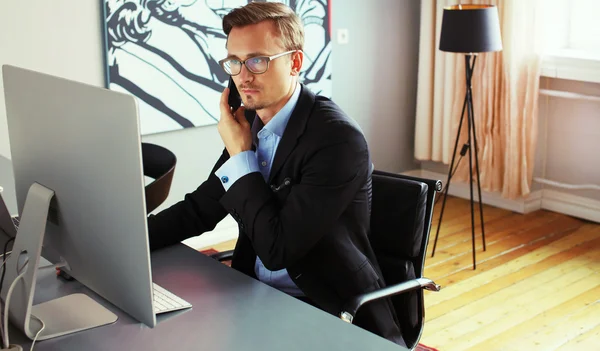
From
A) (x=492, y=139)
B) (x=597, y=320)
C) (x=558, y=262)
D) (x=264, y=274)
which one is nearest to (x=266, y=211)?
(x=264, y=274)

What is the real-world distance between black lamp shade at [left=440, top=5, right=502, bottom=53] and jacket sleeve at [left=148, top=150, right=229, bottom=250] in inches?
74.6

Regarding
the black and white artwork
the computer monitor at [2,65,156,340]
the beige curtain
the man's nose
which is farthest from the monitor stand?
the beige curtain

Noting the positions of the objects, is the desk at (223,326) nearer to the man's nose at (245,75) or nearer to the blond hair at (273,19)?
the man's nose at (245,75)

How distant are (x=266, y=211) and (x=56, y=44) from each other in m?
2.03

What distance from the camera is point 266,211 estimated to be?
5.89 ft

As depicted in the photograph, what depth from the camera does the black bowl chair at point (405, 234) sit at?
2.02 metres

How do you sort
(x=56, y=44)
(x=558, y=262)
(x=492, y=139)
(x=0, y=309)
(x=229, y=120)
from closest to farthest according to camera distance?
(x=0, y=309) → (x=229, y=120) → (x=56, y=44) → (x=558, y=262) → (x=492, y=139)

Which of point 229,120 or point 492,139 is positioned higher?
point 229,120

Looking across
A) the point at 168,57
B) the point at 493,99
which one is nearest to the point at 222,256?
the point at 168,57

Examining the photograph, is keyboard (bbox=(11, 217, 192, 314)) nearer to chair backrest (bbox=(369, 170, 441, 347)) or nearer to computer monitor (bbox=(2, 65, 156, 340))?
computer monitor (bbox=(2, 65, 156, 340))

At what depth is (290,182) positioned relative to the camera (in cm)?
190

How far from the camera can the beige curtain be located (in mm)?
4238

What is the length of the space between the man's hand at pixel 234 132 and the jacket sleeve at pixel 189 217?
5.1 inches

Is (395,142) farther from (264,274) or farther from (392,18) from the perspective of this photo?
(264,274)
